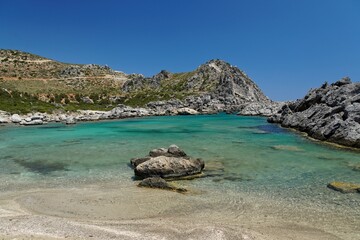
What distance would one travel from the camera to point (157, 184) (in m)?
20.4

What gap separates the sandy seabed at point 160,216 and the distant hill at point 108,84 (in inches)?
3353

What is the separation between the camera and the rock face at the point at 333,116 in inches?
1554

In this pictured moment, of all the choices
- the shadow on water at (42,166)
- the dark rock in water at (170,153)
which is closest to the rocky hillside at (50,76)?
the shadow on water at (42,166)

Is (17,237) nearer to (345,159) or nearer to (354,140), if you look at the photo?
(345,159)

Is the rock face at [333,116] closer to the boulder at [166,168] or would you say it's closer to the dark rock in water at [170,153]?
the dark rock in water at [170,153]

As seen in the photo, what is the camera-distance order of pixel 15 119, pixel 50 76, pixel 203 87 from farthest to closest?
pixel 203 87 < pixel 50 76 < pixel 15 119

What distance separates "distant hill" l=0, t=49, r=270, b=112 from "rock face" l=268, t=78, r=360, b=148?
219ft

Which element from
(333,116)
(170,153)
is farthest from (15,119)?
(333,116)

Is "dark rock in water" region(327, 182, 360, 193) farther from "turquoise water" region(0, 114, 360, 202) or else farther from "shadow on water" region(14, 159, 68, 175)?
"shadow on water" region(14, 159, 68, 175)

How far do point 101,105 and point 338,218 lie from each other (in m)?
102

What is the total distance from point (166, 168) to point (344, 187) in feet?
37.6

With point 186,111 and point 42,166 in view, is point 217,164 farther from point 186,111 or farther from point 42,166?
point 186,111

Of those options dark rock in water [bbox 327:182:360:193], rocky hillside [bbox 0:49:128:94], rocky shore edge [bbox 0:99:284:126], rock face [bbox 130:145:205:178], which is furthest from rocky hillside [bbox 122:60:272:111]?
dark rock in water [bbox 327:182:360:193]

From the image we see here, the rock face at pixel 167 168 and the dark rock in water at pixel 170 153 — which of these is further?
the dark rock in water at pixel 170 153
